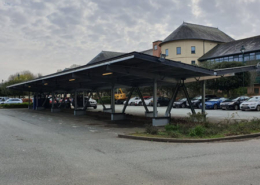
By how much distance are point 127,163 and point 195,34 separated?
57726 millimetres

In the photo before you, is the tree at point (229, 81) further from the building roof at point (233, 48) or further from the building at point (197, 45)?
the building at point (197, 45)

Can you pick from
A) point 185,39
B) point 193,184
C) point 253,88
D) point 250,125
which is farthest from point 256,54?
point 193,184

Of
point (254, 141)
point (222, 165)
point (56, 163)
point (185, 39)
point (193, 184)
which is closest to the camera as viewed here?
point (193, 184)

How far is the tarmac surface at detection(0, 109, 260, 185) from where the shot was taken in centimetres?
545

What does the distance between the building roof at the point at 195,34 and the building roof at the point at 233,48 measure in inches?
146

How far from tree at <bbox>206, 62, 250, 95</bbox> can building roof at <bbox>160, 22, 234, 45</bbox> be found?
1904cm

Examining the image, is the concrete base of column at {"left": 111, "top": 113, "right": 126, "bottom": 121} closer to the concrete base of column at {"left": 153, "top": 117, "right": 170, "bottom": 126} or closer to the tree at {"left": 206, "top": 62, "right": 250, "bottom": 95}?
the concrete base of column at {"left": 153, "top": 117, "right": 170, "bottom": 126}

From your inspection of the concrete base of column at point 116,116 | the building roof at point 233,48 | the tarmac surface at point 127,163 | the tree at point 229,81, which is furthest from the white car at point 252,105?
the building roof at point 233,48

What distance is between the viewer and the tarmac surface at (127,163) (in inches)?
214

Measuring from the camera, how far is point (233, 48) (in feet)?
172

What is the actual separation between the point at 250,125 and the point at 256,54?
4030 cm

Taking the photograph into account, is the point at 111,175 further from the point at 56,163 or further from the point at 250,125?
the point at 250,125

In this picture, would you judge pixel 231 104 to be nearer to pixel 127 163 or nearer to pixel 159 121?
pixel 159 121

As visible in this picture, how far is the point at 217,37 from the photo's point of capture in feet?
209
